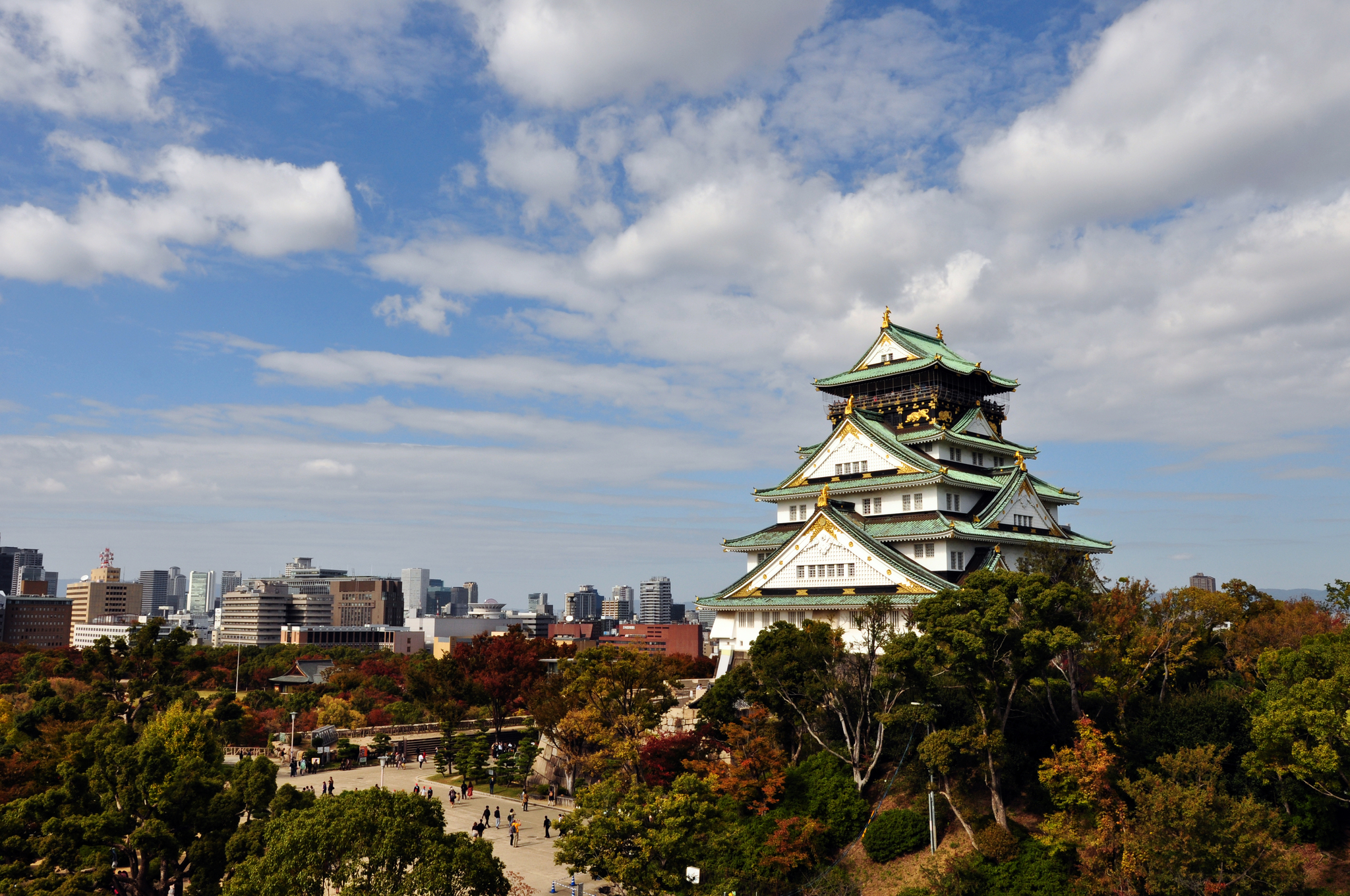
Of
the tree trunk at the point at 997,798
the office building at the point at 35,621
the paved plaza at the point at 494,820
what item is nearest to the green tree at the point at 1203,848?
the tree trunk at the point at 997,798

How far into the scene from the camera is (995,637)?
3403 centimetres

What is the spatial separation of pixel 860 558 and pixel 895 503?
6.52 metres

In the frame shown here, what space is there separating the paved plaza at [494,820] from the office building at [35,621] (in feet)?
528

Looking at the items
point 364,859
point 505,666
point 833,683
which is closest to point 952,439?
point 833,683

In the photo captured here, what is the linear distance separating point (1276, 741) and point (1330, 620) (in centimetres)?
2012

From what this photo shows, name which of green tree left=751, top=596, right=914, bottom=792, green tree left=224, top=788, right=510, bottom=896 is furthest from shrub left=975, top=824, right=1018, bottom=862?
green tree left=224, top=788, right=510, bottom=896

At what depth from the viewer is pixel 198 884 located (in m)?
31.3

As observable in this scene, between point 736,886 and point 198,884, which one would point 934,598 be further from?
point 198,884

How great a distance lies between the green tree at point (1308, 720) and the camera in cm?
2953

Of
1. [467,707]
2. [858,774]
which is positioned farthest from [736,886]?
[467,707]

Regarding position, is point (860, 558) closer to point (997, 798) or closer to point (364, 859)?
point (997, 798)

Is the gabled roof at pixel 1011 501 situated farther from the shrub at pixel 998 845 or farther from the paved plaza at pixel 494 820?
the paved plaza at pixel 494 820

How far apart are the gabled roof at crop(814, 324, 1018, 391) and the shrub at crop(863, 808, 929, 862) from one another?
97.2 feet

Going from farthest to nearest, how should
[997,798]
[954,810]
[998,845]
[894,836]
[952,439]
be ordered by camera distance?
[952,439]
[894,836]
[954,810]
[997,798]
[998,845]
